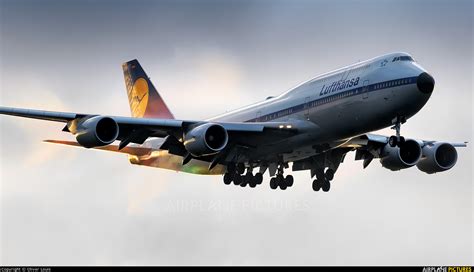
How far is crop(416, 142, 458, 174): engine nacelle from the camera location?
62.0 metres

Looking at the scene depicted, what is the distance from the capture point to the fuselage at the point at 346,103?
1951 inches

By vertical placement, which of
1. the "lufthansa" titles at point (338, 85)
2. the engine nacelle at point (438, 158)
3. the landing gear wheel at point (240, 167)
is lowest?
the landing gear wheel at point (240, 167)

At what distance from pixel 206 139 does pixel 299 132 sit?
5110mm

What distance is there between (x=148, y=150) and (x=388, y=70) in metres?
19.5

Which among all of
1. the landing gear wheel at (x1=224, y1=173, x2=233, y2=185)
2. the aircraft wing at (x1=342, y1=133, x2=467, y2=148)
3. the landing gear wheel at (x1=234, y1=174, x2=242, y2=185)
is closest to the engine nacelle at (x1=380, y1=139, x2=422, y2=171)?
the aircraft wing at (x1=342, y1=133, x2=467, y2=148)

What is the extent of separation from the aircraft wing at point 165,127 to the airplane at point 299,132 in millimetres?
55

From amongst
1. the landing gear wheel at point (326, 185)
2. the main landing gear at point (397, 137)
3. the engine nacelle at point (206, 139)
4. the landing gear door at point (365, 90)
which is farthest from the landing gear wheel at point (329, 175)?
the landing gear door at point (365, 90)

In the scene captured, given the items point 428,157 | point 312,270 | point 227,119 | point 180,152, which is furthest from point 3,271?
point 428,157

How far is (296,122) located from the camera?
177 feet

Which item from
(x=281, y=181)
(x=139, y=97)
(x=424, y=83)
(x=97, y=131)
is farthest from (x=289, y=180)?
(x=139, y=97)

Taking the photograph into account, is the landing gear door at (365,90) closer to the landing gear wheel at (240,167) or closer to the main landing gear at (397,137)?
the main landing gear at (397,137)

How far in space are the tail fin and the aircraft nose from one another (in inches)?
952

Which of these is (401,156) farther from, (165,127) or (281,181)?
(165,127)

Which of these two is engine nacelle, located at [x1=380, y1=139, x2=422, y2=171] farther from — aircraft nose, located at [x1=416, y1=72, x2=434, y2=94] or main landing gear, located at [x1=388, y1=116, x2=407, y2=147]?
aircraft nose, located at [x1=416, y1=72, x2=434, y2=94]
